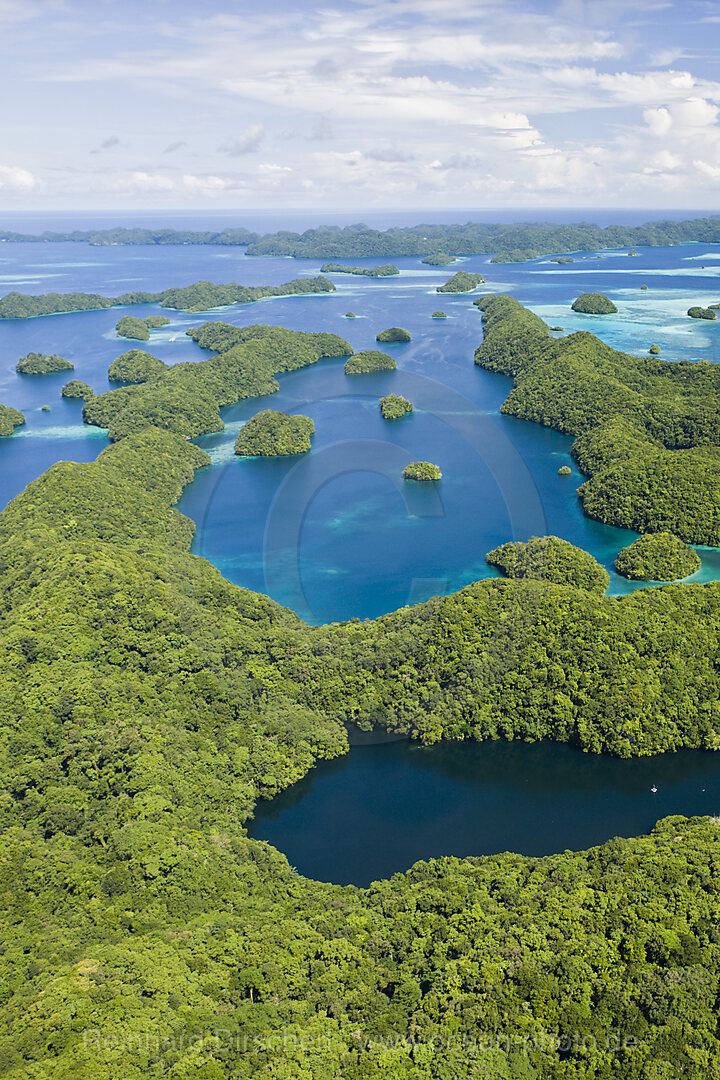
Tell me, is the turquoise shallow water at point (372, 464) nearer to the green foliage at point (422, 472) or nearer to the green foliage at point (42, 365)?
the green foliage at point (422, 472)

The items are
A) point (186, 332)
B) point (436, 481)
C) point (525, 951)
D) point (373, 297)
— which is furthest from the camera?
point (373, 297)

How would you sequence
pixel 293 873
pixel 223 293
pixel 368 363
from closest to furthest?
pixel 293 873 → pixel 368 363 → pixel 223 293

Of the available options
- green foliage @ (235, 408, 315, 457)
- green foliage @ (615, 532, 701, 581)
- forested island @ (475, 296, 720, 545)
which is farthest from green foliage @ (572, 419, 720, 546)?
green foliage @ (235, 408, 315, 457)

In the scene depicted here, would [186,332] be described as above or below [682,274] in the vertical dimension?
below

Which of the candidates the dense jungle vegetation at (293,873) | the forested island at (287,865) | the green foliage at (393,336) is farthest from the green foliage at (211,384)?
the dense jungle vegetation at (293,873)

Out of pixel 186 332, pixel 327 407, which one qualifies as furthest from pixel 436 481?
pixel 186 332

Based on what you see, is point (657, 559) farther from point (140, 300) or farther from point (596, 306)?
point (140, 300)

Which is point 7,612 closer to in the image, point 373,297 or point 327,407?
point 327,407

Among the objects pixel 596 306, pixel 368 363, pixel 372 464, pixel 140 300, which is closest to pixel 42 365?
pixel 368 363
